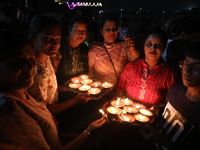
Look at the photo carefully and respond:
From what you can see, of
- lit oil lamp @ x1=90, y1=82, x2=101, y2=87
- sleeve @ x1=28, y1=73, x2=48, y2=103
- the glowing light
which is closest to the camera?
sleeve @ x1=28, y1=73, x2=48, y2=103

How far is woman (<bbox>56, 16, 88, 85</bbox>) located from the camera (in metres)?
2.87

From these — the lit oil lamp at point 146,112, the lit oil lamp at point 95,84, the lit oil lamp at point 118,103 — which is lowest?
the lit oil lamp at point 146,112

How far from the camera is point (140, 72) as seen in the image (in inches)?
101

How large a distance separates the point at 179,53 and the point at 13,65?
2772mm

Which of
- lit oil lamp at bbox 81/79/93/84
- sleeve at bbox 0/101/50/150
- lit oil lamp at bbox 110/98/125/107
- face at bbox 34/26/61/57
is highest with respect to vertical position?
face at bbox 34/26/61/57

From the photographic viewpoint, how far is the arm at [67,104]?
82.7 inches

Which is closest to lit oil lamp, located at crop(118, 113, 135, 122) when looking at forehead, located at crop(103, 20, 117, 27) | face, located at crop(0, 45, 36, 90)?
face, located at crop(0, 45, 36, 90)

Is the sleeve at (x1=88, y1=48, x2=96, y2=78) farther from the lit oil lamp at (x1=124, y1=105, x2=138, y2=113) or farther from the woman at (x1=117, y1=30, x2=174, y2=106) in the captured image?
the lit oil lamp at (x1=124, y1=105, x2=138, y2=113)

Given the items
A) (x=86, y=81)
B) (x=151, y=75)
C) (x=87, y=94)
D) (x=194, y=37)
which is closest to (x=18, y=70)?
(x=87, y=94)

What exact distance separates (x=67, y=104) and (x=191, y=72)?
6.02 feet

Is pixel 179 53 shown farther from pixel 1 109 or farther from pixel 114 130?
pixel 1 109

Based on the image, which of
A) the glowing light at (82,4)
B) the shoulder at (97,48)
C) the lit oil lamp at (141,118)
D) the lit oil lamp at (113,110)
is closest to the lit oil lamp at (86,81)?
the shoulder at (97,48)

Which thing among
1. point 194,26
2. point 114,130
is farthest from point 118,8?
point 114,130

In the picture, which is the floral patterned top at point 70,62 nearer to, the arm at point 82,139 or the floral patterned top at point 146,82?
the floral patterned top at point 146,82
